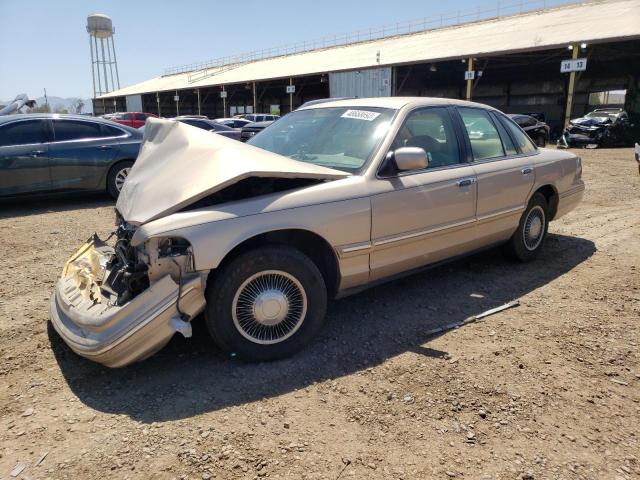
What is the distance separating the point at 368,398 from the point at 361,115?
221 cm

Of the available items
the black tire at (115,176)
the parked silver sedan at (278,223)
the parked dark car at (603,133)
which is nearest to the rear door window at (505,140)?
the parked silver sedan at (278,223)

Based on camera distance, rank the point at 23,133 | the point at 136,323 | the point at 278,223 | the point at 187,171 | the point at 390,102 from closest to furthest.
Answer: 1. the point at 136,323
2. the point at 278,223
3. the point at 187,171
4. the point at 390,102
5. the point at 23,133

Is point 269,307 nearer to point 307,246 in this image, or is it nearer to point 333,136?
point 307,246

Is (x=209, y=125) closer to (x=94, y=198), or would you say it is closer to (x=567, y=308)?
(x=94, y=198)

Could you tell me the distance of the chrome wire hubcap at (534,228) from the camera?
501 centimetres

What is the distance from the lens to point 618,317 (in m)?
3.79

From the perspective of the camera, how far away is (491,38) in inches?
1052

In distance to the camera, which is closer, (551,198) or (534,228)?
(534,228)

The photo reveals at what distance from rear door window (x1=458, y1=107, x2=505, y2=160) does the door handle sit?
281 millimetres

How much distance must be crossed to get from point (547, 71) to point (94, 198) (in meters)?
31.9

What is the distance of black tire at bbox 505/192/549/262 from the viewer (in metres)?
4.94

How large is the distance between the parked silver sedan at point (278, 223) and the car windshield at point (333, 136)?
0.01 metres

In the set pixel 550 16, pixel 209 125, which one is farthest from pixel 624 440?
pixel 550 16

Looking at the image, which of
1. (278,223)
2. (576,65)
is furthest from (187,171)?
(576,65)
